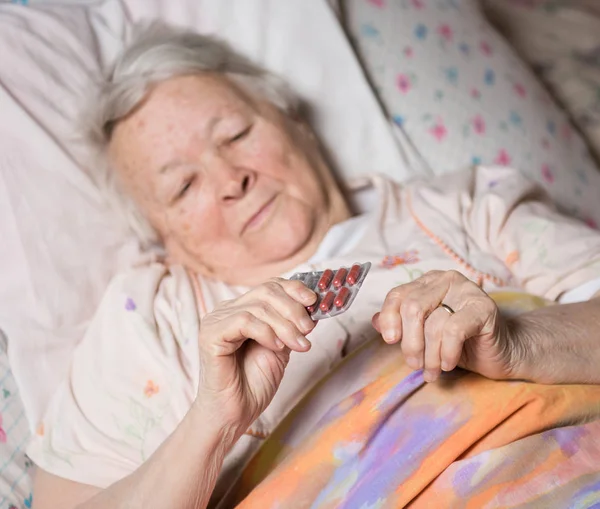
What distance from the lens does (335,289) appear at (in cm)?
81

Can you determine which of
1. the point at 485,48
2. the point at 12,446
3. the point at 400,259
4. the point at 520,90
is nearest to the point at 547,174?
the point at 520,90

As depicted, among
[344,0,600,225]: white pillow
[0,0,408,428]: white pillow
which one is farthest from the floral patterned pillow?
[344,0,600,225]: white pillow

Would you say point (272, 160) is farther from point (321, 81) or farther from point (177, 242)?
point (321, 81)

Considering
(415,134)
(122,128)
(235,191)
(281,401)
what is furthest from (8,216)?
(415,134)

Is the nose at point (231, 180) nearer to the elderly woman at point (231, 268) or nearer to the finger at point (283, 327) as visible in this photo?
the elderly woman at point (231, 268)

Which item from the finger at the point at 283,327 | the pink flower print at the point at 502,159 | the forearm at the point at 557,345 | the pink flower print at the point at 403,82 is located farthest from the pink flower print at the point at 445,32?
the finger at the point at 283,327

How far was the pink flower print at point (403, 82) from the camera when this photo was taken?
164cm

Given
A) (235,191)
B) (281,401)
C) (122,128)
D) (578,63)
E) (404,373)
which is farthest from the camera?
(578,63)

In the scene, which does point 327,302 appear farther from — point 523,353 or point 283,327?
point 523,353

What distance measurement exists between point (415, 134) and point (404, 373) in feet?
A: 2.53

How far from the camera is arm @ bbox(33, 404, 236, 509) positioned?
34.5 inches

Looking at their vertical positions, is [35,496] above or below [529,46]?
below

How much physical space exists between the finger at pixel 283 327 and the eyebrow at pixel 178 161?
0.50 metres

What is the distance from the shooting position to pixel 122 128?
1.32 m
